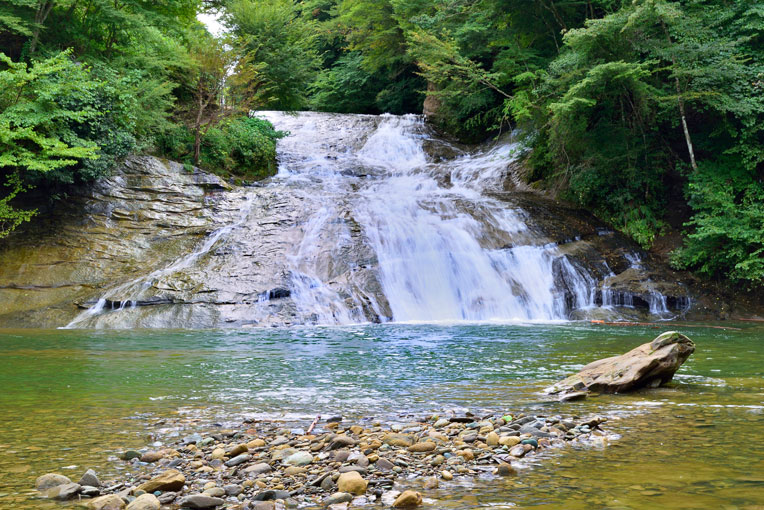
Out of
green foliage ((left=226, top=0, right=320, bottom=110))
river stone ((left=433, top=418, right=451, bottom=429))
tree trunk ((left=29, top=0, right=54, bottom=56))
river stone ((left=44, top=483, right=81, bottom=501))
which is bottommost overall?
river stone ((left=44, top=483, right=81, bottom=501))

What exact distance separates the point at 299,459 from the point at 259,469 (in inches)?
9.0

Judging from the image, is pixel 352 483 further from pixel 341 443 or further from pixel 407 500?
pixel 341 443

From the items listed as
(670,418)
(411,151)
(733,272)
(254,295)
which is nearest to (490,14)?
(411,151)

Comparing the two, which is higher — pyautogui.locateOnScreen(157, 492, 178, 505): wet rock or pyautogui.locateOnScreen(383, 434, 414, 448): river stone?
pyautogui.locateOnScreen(383, 434, 414, 448): river stone

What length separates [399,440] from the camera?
11.6ft

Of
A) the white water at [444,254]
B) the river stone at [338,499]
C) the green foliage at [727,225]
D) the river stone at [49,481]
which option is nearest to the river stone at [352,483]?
the river stone at [338,499]

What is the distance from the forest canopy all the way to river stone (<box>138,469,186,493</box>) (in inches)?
426

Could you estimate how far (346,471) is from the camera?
3014 mm

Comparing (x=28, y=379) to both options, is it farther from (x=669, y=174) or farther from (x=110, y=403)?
(x=669, y=174)

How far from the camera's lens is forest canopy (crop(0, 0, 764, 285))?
12656 mm

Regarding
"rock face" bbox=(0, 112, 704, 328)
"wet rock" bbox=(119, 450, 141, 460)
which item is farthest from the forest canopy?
"wet rock" bbox=(119, 450, 141, 460)

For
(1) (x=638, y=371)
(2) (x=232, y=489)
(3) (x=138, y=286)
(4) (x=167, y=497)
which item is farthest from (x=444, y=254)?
(4) (x=167, y=497)

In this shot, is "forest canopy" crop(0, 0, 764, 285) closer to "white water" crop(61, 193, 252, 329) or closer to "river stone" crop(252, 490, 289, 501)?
"white water" crop(61, 193, 252, 329)

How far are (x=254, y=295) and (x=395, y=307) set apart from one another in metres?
3.05
